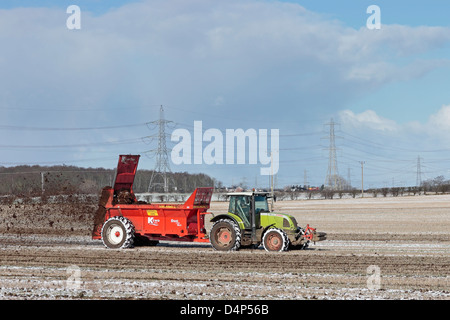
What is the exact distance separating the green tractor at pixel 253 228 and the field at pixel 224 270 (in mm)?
385

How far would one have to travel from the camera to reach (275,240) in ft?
60.5

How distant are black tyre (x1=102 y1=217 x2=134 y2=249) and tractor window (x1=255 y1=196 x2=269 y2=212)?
4314mm

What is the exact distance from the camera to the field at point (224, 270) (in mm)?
11492

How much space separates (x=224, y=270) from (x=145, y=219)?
6.15 meters

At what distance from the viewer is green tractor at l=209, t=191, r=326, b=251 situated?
18609 millimetres

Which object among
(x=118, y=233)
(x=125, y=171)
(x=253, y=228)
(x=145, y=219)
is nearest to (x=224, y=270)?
(x=253, y=228)

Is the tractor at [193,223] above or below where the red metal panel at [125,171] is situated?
below

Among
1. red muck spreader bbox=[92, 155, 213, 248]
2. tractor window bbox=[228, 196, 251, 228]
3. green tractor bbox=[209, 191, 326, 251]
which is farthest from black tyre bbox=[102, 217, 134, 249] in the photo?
tractor window bbox=[228, 196, 251, 228]

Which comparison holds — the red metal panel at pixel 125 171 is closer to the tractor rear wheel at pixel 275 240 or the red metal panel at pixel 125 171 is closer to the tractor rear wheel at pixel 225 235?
the tractor rear wheel at pixel 225 235

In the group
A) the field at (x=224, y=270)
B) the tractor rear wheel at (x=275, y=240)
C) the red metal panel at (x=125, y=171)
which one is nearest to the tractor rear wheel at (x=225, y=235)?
the field at (x=224, y=270)

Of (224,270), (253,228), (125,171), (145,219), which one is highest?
(125,171)

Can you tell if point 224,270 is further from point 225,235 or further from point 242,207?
point 242,207

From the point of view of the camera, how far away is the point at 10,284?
1238 centimetres
